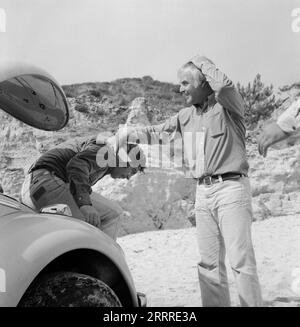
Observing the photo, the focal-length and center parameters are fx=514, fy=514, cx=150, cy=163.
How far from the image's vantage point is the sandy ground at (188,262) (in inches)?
191

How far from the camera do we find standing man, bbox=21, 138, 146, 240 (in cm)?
377

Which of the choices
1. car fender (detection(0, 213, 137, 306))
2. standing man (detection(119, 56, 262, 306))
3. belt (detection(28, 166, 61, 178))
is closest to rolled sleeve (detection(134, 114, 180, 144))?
standing man (detection(119, 56, 262, 306))

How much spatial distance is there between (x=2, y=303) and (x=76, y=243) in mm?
424

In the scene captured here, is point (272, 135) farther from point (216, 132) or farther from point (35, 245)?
point (35, 245)

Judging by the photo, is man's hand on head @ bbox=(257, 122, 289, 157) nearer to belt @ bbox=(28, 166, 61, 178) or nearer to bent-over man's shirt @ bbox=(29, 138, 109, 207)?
bent-over man's shirt @ bbox=(29, 138, 109, 207)

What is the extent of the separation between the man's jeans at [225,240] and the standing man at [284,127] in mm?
545

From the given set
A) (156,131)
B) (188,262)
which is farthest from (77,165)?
(188,262)

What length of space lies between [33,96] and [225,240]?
58.6 inches

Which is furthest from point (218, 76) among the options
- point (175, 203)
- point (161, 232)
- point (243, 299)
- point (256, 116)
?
point (256, 116)

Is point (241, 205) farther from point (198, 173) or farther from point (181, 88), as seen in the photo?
point (181, 88)

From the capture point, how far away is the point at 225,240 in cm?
312

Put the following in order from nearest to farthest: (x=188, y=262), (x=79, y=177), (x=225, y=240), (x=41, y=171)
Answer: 1. (x=225, y=240)
2. (x=79, y=177)
3. (x=41, y=171)
4. (x=188, y=262)

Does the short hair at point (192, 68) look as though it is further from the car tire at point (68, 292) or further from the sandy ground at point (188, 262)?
the sandy ground at point (188, 262)

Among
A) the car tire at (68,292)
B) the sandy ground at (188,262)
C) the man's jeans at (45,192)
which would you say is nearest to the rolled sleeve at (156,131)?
the man's jeans at (45,192)
